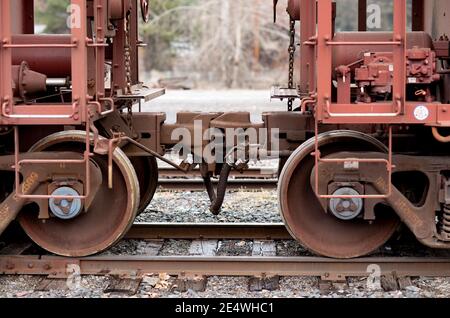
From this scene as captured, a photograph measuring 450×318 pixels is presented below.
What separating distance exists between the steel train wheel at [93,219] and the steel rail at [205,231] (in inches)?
35.3

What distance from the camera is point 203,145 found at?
720 centimetres

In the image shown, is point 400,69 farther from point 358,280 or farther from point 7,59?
point 7,59

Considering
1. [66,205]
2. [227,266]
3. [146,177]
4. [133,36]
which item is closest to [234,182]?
[146,177]

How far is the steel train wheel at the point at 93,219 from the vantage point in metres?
6.57

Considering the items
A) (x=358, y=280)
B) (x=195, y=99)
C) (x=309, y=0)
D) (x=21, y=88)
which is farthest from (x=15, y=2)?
(x=195, y=99)

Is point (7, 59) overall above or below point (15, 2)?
below

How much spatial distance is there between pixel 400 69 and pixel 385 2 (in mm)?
26185

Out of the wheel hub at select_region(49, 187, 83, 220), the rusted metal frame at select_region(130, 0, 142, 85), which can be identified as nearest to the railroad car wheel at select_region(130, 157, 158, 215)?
the rusted metal frame at select_region(130, 0, 142, 85)

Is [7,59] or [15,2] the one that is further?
[15,2]

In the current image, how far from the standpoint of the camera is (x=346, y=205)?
6398 millimetres

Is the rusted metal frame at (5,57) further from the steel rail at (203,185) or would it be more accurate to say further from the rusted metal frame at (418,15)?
the steel rail at (203,185)

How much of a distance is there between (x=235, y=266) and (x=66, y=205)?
160 centimetres

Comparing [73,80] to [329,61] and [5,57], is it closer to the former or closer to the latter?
[5,57]

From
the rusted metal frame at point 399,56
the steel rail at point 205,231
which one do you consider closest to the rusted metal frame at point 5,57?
the steel rail at point 205,231
